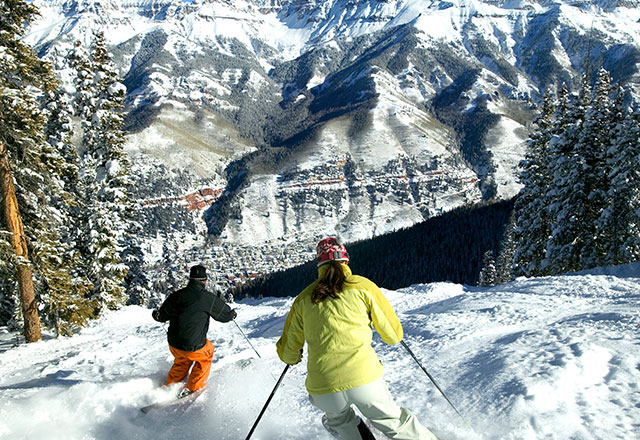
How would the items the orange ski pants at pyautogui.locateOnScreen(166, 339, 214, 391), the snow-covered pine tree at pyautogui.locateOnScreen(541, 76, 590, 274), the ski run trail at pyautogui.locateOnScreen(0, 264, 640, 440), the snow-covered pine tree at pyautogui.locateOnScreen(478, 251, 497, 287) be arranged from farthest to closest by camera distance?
the snow-covered pine tree at pyautogui.locateOnScreen(478, 251, 497, 287), the snow-covered pine tree at pyautogui.locateOnScreen(541, 76, 590, 274), the orange ski pants at pyautogui.locateOnScreen(166, 339, 214, 391), the ski run trail at pyautogui.locateOnScreen(0, 264, 640, 440)

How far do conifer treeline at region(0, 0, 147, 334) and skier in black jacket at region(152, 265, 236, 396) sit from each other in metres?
8.25

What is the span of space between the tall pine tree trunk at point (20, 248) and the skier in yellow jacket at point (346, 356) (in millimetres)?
11748

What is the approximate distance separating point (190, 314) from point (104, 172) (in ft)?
55.9

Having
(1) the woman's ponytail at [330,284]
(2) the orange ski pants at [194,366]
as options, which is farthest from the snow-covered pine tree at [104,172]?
(1) the woman's ponytail at [330,284]

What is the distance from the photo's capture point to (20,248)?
12.0 metres

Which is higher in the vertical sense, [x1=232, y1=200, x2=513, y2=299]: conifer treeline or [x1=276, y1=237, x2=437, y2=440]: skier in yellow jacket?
[x1=276, y1=237, x2=437, y2=440]: skier in yellow jacket

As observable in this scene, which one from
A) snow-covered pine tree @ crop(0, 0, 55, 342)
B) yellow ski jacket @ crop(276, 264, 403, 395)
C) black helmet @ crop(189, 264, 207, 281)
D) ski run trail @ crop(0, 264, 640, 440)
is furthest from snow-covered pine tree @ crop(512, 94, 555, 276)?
snow-covered pine tree @ crop(0, 0, 55, 342)

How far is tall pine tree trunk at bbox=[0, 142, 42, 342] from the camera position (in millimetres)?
11633

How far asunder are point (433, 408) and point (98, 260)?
785 inches

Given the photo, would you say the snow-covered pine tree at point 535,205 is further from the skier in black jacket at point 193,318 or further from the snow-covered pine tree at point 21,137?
the snow-covered pine tree at point 21,137

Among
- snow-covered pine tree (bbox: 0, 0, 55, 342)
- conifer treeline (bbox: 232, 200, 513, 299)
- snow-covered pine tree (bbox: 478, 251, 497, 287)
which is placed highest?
snow-covered pine tree (bbox: 0, 0, 55, 342)

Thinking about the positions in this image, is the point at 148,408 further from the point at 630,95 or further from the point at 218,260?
the point at 218,260

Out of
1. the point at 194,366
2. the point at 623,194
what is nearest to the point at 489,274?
the point at 623,194

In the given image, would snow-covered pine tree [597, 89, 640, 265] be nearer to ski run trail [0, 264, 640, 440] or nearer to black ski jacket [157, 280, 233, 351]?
ski run trail [0, 264, 640, 440]
